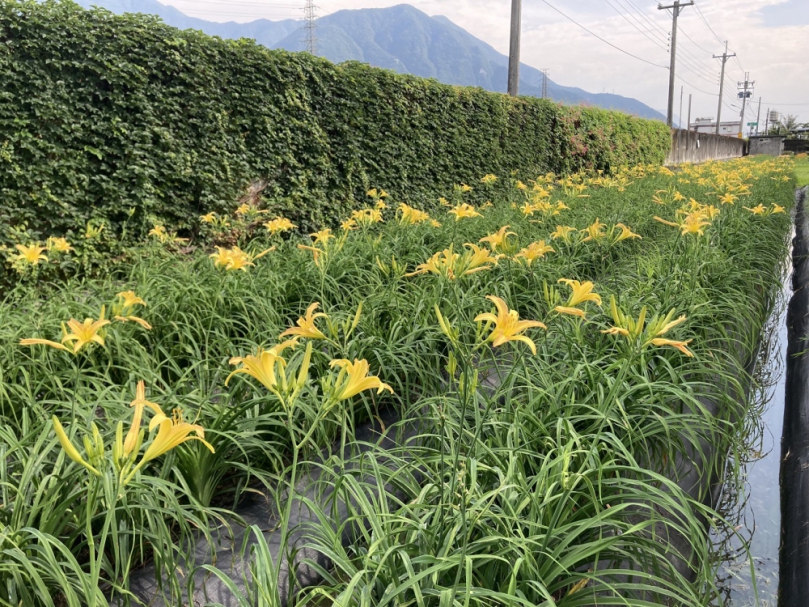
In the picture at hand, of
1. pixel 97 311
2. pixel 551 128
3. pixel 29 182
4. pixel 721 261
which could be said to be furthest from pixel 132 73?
pixel 551 128

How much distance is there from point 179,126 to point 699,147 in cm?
3401

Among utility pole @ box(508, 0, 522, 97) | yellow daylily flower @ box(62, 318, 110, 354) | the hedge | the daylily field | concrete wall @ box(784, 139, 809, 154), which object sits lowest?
the daylily field

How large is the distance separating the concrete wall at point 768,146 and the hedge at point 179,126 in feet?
139

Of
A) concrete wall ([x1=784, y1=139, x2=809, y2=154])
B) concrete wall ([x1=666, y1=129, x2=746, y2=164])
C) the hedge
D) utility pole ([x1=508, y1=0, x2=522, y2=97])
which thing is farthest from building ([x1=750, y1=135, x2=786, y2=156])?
the hedge

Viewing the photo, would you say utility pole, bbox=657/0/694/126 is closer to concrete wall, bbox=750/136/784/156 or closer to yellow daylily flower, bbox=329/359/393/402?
concrete wall, bbox=750/136/784/156

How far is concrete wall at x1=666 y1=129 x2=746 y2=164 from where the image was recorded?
2584 centimetres

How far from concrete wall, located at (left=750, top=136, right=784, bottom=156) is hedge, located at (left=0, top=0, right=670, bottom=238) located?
139 ft

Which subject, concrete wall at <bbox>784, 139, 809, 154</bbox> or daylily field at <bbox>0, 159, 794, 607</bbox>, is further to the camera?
concrete wall at <bbox>784, 139, 809, 154</bbox>

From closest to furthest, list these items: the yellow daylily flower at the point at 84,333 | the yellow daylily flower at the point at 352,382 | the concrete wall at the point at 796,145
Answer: the yellow daylily flower at the point at 352,382 → the yellow daylily flower at the point at 84,333 → the concrete wall at the point at 796,145

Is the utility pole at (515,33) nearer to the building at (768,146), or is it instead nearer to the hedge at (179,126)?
the hedge at (179,126)

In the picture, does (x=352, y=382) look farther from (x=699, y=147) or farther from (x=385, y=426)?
(x=699, y=147)

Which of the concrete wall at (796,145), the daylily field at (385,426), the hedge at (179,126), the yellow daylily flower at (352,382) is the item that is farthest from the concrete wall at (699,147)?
the yellow daylily flower at (352,382)

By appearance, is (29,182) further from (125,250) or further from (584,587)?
(584,587)

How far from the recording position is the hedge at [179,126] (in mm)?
4098
